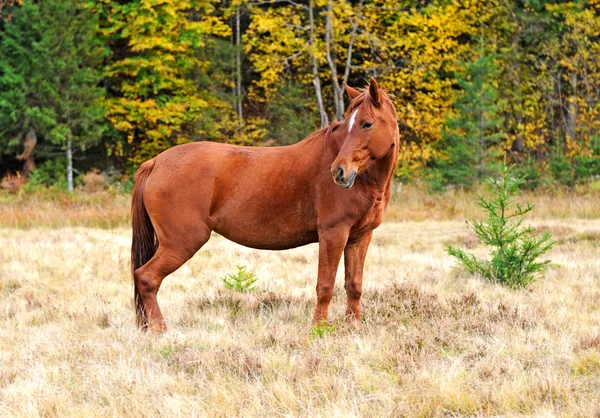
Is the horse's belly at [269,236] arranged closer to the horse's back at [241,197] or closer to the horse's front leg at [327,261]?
the horse's back at [241,197]

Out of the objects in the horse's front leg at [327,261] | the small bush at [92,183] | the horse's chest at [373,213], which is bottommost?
the small bush at [92,183]

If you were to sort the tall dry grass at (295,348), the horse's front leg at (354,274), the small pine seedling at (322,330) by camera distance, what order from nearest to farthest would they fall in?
the tall dry grass at (295,348)
the small pine seedling at (322,330)
the horse's front leg at (354,274)

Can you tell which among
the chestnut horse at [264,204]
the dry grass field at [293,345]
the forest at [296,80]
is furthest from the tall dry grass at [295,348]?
the forest at [296,80]

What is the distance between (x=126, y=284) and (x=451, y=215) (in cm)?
943

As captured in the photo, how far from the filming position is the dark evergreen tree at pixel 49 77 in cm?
2109

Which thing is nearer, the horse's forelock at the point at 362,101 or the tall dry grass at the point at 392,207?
the horse's forelock at the point at 362,101

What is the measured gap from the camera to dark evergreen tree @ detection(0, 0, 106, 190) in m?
21.1

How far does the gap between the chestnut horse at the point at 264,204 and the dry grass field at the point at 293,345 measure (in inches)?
20.1

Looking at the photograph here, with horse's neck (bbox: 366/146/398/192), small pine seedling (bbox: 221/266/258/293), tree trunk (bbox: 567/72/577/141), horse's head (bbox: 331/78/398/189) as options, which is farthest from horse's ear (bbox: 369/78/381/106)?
tree trunk (bbox: 567/72/577/141)

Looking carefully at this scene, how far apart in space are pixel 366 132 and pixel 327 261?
1159 mm

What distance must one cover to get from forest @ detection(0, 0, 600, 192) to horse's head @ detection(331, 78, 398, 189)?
14370mm

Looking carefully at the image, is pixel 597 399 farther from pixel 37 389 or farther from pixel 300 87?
pixel 300 87

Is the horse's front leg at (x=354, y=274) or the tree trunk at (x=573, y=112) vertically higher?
the tree trunk at (x=573, y=112)

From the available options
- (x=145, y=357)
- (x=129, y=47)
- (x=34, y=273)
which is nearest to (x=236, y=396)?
(x=145, y=357)
